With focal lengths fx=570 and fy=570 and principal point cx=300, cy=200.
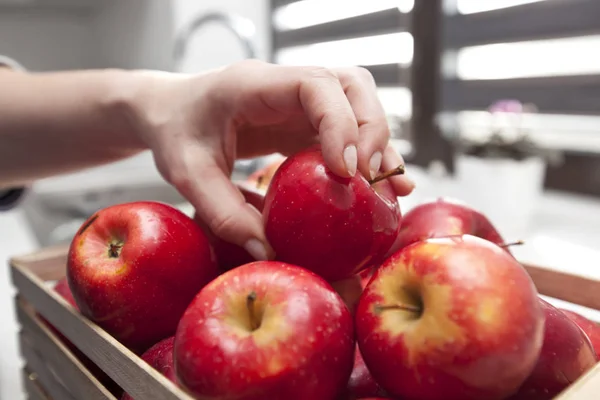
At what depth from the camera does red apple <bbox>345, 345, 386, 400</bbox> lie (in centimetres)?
42

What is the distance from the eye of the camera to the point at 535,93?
1660mm

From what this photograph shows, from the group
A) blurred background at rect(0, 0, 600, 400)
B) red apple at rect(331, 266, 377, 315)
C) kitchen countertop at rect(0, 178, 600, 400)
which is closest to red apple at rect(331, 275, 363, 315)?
red apple at rect(331, 266, 377, 315)

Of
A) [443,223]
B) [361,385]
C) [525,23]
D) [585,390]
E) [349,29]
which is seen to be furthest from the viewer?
[349,29]

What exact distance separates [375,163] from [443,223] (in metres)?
0.10

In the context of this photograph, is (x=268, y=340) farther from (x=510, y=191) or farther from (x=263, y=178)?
(x=510, y=191)

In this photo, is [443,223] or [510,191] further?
[510,191]

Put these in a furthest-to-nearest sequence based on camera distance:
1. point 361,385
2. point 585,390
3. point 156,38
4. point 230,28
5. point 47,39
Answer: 1. point 47,39
2. point 156,38
3. point 230,28
4. point 361,385
5. point 585,390

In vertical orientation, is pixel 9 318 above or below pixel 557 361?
below

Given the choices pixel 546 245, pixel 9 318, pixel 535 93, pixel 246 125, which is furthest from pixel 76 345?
pixel 535 93

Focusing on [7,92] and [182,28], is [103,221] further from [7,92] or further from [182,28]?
[182,28]

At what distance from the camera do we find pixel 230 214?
527 mm

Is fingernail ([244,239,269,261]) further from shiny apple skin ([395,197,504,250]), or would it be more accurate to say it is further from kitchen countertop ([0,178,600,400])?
kitchen countertop ([0,178,600,400])

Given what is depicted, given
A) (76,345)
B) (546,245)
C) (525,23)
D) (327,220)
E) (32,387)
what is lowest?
(546,245)

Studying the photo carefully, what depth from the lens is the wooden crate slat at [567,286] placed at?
54 centimetres
